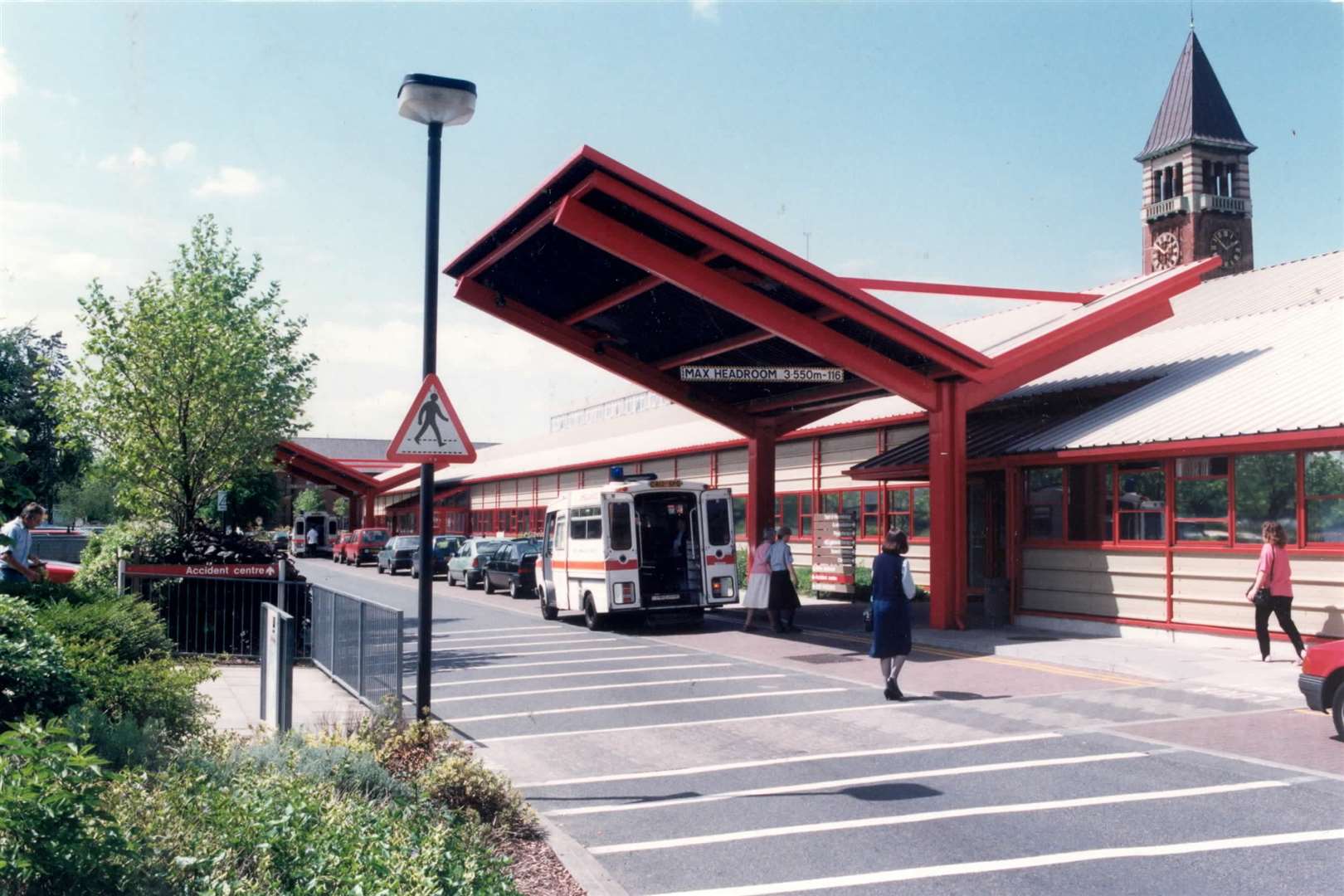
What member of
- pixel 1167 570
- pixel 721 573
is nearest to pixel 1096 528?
pixel 1167 570

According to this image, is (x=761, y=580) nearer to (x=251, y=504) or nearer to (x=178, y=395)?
(x=178, y=395)

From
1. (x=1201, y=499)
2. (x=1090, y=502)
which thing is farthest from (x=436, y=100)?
(x=1090, y=502)

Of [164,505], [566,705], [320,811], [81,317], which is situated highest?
[81,317]

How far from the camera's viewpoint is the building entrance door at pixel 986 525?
74.6 feet

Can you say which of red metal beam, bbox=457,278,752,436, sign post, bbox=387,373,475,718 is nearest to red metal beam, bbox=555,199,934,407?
red metal beam, bbox=457,278,752,436

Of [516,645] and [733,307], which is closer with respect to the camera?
[733,307]

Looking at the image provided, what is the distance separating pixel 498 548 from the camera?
3288cm

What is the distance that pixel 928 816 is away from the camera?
7652 millimetres

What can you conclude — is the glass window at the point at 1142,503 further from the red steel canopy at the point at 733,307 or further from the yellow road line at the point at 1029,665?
the yellow road line at the point at 1029,665

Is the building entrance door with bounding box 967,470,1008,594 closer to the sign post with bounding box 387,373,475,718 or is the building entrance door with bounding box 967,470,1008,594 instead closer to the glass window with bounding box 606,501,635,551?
the glass window with bounding box 606,501,635,551

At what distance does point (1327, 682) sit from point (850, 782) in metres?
4.56

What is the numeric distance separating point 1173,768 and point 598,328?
16.1 m

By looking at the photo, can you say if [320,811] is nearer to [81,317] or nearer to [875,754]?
[875,754]

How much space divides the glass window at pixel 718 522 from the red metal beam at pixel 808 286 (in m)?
4.38
